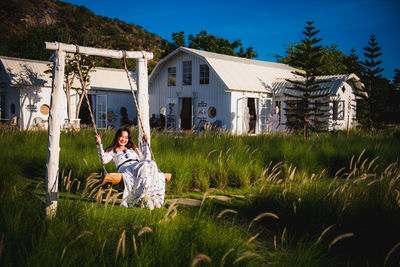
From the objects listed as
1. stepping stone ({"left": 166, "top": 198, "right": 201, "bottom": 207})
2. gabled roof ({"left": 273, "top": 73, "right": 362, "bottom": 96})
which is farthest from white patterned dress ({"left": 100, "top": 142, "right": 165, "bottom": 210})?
gabled roof ({"left": 273, "top": 73, "right": 362, "bottom": 96})

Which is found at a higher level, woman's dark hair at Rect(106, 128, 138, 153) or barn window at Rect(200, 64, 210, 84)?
barn window at Rect(200, 64, 210, 84)

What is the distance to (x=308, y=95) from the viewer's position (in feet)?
61.8

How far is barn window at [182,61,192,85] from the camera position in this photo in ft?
68.3

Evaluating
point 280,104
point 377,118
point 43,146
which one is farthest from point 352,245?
point 377,118

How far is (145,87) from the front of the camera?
648cm

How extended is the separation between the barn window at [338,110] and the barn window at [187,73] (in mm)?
8732

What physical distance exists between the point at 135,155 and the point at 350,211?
3522 mm

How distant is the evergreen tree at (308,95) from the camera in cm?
1831

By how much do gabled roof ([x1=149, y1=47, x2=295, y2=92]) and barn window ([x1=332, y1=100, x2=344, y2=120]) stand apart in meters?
4.00

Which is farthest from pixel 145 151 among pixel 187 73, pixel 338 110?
pixel 338 110

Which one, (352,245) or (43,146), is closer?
(352,245)

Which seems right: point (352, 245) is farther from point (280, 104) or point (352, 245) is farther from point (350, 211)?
point (280, 104)

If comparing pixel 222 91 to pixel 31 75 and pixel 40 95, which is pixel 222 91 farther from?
pixel 31 75

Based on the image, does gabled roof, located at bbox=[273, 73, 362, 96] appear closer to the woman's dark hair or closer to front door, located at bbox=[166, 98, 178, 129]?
front door, located at bbox=[166, 98, 178, 129]
